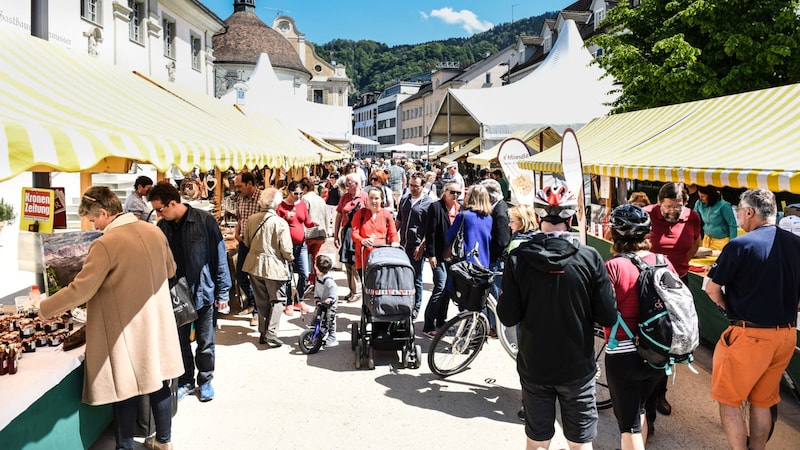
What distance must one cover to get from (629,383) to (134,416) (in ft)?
10.5

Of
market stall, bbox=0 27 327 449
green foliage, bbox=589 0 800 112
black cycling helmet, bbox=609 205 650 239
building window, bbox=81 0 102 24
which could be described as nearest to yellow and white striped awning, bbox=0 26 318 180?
market stall, bbox=0 27 327 449

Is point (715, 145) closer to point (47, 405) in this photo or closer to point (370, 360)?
point (370, 360)

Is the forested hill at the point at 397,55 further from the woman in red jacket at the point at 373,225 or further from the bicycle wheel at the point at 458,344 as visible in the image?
the bicycle wheel at the point at 458,344

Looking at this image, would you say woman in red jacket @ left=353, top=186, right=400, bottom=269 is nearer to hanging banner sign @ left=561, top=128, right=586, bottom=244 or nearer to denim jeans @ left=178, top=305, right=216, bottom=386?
denim jeans @ left=178, top=305, right=216, bottom=386

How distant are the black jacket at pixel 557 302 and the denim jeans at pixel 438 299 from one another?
3404 millimetres

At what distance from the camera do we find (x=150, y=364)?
3605 mm

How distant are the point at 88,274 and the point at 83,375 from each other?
0.83 meters

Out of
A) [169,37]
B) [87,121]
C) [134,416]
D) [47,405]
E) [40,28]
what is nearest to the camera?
[47,405]

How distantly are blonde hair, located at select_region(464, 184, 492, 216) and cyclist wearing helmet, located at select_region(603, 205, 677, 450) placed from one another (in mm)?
2835

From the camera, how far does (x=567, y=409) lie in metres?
3.28

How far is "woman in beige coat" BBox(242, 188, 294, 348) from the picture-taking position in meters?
6.22

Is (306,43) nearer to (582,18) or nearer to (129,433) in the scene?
(582,18)

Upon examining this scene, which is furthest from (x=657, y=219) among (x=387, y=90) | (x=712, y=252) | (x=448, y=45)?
(x=448, y=45)

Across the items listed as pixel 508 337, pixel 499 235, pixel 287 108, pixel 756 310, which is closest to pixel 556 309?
pixel 756 310
